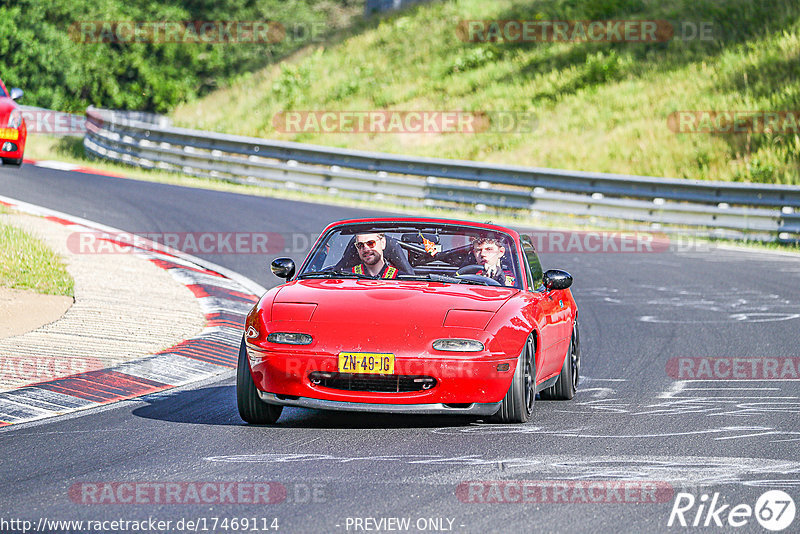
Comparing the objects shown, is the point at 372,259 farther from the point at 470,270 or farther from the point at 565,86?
the point at 565,86

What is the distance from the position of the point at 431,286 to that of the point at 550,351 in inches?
39.3

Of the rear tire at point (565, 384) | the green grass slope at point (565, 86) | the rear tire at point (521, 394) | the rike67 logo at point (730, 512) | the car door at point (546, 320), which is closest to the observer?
the rike67 logo at point (730, 512)

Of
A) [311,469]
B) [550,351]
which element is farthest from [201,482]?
[550,351]

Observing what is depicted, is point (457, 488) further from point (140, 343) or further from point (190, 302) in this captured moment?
point (190, 302)

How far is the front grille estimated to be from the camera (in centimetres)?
710

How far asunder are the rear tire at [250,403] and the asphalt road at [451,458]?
0.35 feet

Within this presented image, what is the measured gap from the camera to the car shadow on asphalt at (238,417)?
754 cm

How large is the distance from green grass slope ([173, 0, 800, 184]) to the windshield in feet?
61.5

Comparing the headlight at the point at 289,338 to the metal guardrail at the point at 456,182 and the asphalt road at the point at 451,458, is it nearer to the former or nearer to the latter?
the asphalt road at the point at 451,458

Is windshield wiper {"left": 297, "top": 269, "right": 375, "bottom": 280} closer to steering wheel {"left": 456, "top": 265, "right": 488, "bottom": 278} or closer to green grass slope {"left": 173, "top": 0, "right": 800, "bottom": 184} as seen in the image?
steering wheel {"left": 456, "top": 265, "right": 488, "bottom": 278}

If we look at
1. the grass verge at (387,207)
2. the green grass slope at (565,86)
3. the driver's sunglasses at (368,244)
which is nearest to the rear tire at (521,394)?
the driver's sunglasses at (368,244)

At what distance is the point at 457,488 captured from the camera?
18.7 feet

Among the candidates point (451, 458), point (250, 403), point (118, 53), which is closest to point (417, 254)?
point (250, 403)

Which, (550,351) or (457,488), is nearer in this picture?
(457,488)
